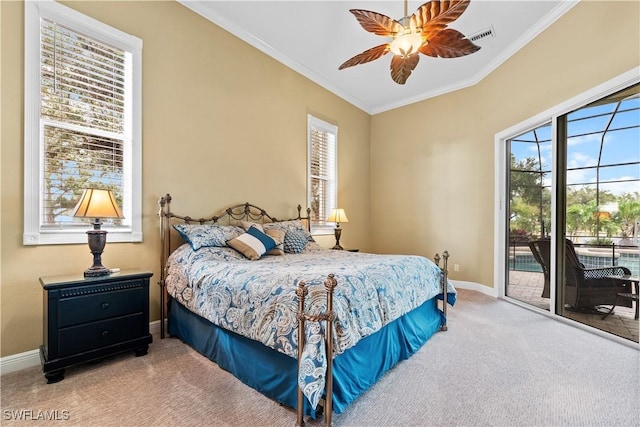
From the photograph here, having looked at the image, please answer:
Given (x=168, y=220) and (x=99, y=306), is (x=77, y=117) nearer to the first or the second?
(x=168, y=220)

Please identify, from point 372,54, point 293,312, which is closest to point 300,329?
point 293,312

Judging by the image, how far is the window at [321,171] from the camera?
4.78 m

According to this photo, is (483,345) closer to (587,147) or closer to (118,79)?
(587,147)

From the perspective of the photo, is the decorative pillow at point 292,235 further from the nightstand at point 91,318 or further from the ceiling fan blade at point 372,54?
the ceiling fan blade at point 372,54

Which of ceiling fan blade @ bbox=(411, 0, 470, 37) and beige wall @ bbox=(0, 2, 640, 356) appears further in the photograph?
beige wall @ bbox=(0, 2, 640, 356)

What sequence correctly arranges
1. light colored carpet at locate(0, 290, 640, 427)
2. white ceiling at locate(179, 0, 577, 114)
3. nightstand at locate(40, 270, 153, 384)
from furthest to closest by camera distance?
white ceiling at locate(179, 0, 577, 114) < nightstand at locate(40, 270, 153, 384) < light colored carpet at locate(0, 290, 640, 427)

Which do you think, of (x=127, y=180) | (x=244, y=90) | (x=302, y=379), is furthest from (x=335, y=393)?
(x=244, y=90)

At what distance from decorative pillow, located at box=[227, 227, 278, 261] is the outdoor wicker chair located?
10.5 ft

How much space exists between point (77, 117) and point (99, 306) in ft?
5.12

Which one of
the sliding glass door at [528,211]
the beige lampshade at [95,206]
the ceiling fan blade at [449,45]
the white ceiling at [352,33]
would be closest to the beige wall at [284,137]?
the white ceiling at [352,33]

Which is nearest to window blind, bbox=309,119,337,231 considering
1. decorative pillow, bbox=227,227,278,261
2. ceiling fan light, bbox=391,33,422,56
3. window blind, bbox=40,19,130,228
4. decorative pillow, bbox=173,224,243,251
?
decorative pillow, bbox=227,227,278,261

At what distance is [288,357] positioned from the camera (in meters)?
1.71

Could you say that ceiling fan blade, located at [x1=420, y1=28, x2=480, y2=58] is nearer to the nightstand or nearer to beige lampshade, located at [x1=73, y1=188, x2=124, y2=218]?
beige lampshade, located at [x1=73, y1=188, x2=124, y2=218]

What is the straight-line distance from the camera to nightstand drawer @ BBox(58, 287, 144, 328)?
2037mm
